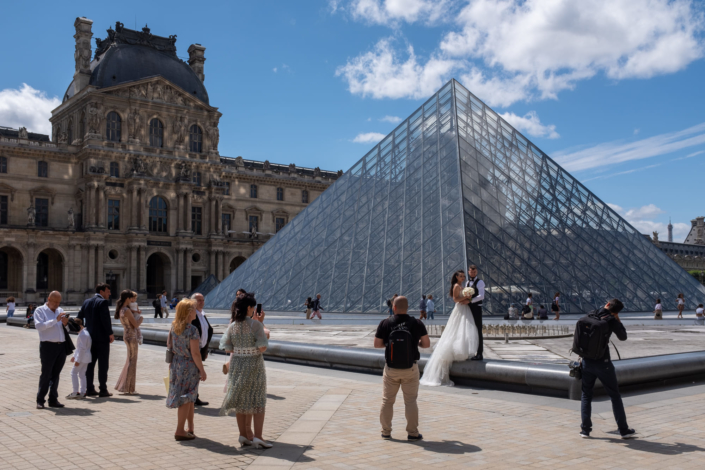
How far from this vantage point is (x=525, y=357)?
12289 mm

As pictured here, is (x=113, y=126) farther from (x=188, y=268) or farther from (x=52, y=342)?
(x=52, y=342)

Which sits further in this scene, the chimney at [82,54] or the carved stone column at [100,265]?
the chimney at [82,54]

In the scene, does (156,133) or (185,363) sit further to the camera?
(156,133)

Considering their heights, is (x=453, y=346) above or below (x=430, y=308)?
below

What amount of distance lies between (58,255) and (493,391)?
48.7m

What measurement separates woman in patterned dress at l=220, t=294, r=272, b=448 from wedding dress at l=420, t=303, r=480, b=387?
362 cm

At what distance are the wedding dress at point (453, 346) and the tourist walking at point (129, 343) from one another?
414 centimetres

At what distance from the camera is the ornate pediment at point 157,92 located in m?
52.8

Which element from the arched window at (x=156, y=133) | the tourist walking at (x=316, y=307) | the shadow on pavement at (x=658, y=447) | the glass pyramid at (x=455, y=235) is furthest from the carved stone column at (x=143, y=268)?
the shadow on pavement at (x=658, y=447)

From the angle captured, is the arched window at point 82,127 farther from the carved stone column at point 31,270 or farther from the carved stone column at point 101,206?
the carved stone column at point 31,270

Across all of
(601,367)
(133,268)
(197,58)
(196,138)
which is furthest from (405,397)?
(197,58)

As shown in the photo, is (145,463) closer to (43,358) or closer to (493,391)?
(43,358)

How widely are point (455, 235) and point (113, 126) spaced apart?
37143 mm

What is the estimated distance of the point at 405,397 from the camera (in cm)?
661
